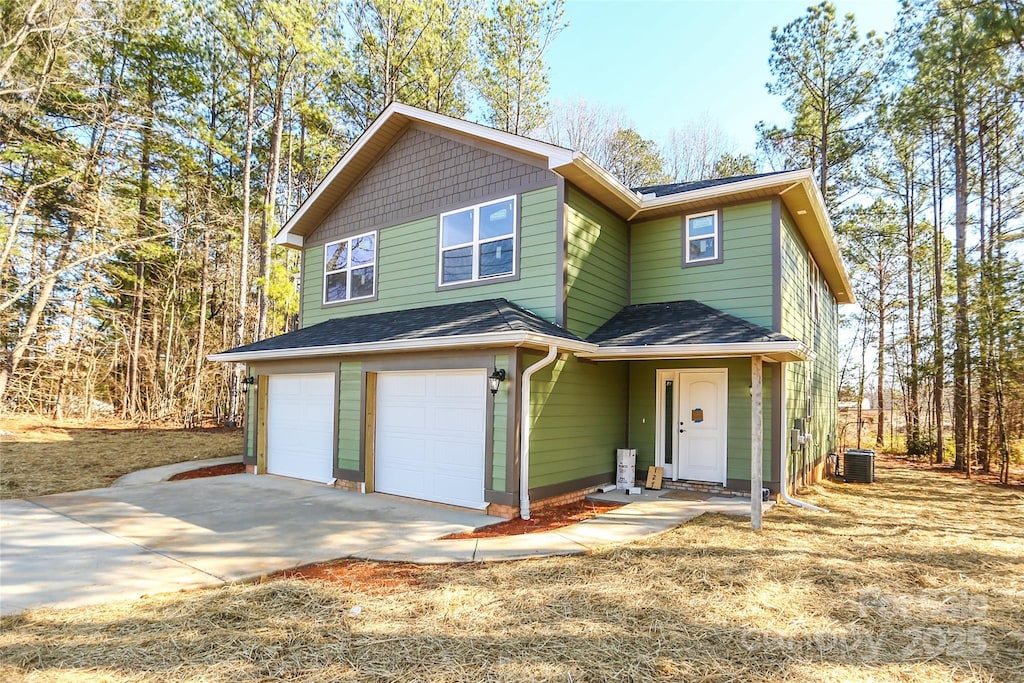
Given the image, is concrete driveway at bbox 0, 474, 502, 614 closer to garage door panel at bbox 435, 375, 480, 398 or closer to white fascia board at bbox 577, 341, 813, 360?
garage door panel at bbox 435, 375, 480, 398

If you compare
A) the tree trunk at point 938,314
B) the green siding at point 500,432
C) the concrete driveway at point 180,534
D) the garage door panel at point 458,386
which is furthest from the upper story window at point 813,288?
the concrete driveway at point 180,534

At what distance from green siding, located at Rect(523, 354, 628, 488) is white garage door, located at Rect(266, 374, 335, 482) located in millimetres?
3654

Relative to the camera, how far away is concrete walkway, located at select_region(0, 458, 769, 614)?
14.5 feet

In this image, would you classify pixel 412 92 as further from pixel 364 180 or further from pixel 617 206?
pixel 617 206

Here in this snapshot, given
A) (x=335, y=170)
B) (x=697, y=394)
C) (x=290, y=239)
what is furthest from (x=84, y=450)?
(x=697, y=394)

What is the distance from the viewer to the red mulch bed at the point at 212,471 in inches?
378

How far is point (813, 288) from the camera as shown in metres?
11.3

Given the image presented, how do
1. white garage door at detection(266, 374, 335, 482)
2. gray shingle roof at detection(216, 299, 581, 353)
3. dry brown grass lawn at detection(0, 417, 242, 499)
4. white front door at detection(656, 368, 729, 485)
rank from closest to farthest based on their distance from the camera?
gray shingle roof at detection(216, 299, 581, 353), white front door at detection(656, 368, 729, 485), dry brown grass lawn at detection(0, 417, 242, 499), white garage door at detection(266, 374, 335, 482)

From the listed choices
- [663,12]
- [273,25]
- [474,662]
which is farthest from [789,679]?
[273,25]

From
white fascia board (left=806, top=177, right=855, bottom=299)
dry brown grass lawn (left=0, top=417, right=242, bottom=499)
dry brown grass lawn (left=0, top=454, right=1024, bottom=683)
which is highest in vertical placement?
white fascia board (left=806, top=177, right=855, bottom=299)

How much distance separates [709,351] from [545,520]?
288 cm

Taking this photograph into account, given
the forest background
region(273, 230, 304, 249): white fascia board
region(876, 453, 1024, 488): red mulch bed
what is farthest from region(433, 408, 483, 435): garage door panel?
region(876, 453, 1024, 488): red mulch bed

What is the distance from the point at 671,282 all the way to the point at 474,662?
7169 millimetres

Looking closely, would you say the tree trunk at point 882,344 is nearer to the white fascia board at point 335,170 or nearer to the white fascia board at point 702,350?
the white fascia board at point 702,350
